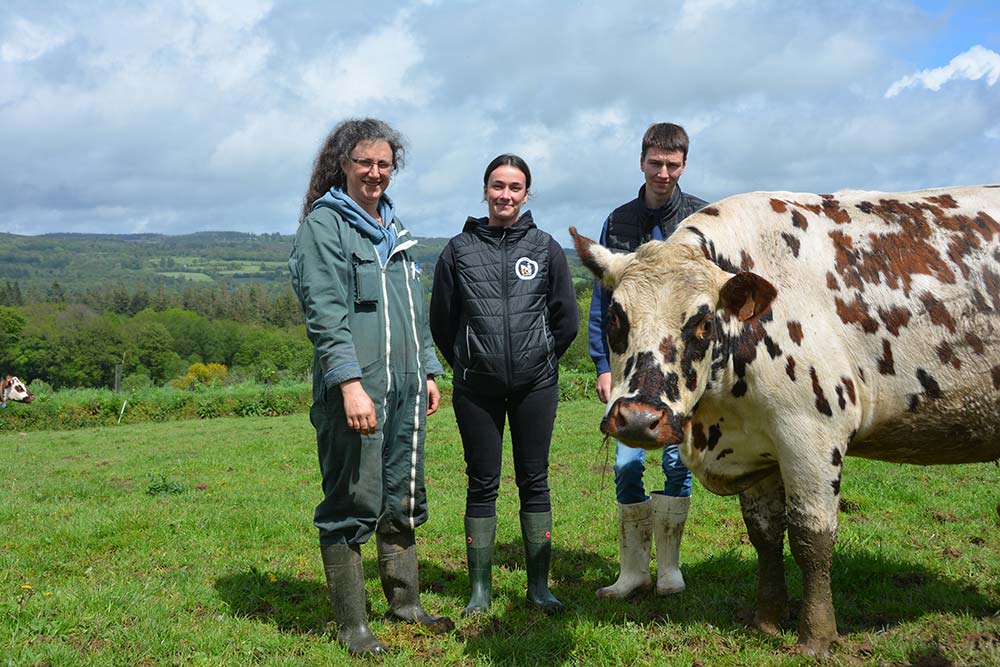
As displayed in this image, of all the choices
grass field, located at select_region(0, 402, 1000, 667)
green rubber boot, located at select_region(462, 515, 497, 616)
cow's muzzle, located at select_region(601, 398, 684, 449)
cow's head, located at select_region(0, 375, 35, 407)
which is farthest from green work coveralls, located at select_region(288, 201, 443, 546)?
cow's head, located at select_region(0, 375, 35, 407)

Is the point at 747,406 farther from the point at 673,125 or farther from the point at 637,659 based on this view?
the point at 673,125

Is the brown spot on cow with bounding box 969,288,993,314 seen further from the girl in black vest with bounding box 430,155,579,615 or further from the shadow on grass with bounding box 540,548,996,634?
the girl in black vest with bounding box 430,155,579,615

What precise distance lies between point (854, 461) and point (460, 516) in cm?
518

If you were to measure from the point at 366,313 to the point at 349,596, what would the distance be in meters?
1.63

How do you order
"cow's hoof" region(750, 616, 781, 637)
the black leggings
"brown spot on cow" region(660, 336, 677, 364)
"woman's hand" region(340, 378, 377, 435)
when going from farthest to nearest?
the black leggings < "cow's hoof" region(750, 616, 781, 637) < "woman's hand" region(340, 378, 377, 435) < "brown spot on cow" region(660, 336, 677, 364)

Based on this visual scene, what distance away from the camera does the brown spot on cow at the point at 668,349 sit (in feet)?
12.4

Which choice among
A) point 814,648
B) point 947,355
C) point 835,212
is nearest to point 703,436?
point 814,648

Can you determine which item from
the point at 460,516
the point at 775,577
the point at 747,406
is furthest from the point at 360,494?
the point at 460,516

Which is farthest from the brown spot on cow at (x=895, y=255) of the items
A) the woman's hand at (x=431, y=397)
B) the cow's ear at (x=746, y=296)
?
the woman's hand at (x=431, y=397)

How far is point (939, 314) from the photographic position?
433 cm

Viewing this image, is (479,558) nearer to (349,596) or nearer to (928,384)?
(349,596)

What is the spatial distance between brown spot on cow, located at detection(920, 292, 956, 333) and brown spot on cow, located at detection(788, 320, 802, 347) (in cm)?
76

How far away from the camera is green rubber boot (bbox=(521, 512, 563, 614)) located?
16.8 feet

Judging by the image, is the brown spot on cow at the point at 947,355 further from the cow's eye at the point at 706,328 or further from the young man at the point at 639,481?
the young man at the point at 639,481
